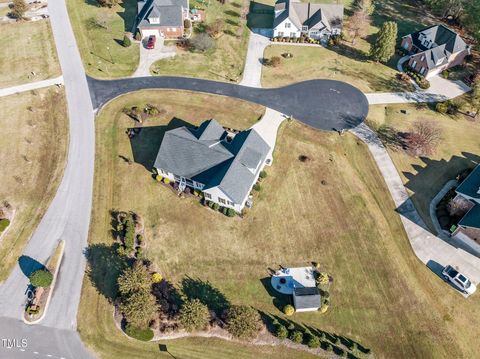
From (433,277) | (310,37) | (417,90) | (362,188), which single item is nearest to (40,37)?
(310,37)

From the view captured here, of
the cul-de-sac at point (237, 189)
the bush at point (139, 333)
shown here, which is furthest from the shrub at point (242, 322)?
the bush at point (139, 333)

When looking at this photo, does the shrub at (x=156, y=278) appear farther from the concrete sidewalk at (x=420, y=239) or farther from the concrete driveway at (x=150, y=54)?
the concrete driveway at (x=150, y=54)

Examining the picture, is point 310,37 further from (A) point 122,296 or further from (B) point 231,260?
(A) point 122,296

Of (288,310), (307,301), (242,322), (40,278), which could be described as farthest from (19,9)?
(307,301)

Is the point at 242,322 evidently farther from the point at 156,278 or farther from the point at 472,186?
the point at 472,186

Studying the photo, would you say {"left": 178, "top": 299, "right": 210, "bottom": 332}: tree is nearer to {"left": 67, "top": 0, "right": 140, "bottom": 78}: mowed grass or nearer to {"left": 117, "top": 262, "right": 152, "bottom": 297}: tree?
{"left": 117, "top": 262, "right": 152, "bottom": 297}: tree

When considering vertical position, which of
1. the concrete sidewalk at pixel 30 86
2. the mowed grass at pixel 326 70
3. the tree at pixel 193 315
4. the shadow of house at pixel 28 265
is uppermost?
the mowed grass at pixel 326 70
